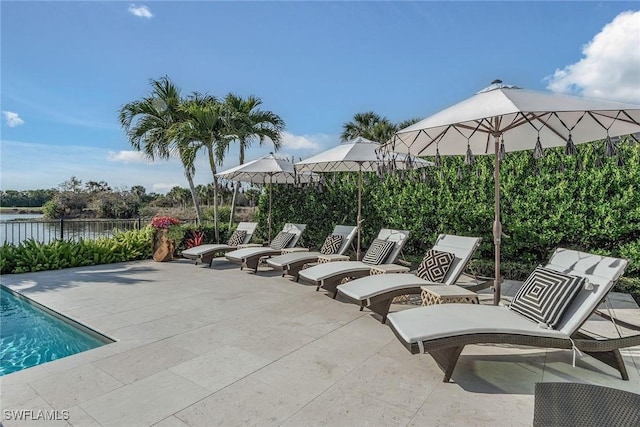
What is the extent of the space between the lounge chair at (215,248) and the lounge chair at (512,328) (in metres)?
A: 6.33

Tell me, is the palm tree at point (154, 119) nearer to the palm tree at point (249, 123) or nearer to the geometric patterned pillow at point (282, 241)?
the palm tree at point (249, 123)

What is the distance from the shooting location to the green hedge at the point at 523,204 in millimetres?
6051

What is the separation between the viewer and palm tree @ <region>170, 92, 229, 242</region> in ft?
34.5

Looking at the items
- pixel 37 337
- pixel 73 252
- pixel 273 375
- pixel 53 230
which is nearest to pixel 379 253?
pixel 273 375

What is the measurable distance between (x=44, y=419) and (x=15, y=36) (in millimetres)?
8120

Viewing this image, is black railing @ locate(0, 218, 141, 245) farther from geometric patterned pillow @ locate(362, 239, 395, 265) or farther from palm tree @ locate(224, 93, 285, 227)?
geometric patterned pillow @ locate(362, 239, 395, 265)

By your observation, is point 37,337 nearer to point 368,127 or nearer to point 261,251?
point 261,251

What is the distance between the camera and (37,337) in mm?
4312

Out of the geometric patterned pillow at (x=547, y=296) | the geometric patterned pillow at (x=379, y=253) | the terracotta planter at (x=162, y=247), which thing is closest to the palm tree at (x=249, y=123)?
the terracotta planter at (x=162, y=247)

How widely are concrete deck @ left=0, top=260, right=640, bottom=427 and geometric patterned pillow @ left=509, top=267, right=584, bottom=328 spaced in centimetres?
50

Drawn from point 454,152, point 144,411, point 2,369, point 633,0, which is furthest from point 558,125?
point 2,369

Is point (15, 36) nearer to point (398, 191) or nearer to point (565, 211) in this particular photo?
point (398, 191)

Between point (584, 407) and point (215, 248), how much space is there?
7.94 m

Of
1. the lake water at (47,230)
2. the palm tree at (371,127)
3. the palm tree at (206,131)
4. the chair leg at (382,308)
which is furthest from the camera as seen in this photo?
the palm tree at (371,127)
